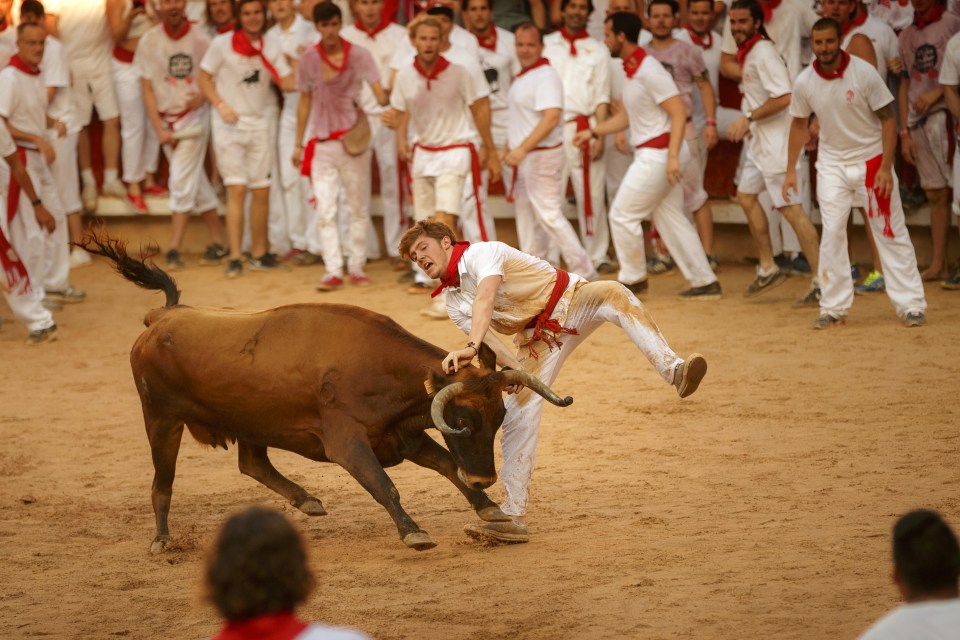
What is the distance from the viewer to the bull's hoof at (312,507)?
25.4 feet

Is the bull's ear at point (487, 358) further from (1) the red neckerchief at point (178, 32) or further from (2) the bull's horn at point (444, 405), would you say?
(1) the red neckerchief at point (178, 32)

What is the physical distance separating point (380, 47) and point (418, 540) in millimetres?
9166

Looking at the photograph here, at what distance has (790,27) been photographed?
538 inches

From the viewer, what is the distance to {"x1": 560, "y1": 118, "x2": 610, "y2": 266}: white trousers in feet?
48.6

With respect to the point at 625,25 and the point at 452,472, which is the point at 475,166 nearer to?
the point at 625,25

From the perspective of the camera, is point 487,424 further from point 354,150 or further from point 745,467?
point 354,150

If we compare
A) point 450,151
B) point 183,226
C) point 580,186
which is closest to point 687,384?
point 450,151

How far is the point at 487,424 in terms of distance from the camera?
696cm

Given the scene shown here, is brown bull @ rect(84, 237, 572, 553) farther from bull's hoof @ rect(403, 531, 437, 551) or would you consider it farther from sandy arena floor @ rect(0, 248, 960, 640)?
sandy arena floor @ rect(0, 248, 960, 640)

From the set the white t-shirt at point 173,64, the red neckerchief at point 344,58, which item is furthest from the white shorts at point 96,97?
the red neckerchief at point 344,58

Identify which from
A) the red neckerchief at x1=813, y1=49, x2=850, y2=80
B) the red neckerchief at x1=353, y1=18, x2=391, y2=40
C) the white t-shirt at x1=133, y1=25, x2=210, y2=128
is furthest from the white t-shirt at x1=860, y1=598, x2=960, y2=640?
the white t-shirt at x1=133, y1=25, x2=210, y2=128

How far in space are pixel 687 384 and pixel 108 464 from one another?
397cm

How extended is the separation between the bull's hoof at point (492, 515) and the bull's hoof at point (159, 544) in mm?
1641

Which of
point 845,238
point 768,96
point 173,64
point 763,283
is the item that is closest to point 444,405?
point 845,238
